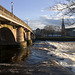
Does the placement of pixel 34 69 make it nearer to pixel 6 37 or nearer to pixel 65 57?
pixel 65 57

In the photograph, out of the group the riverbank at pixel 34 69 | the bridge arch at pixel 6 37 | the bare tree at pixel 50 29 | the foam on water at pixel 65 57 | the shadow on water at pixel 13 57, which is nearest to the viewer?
the riverbank at pixel 34 69

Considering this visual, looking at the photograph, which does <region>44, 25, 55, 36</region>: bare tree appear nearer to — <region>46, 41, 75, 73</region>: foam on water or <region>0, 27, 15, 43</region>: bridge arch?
<region>0, 27, 15, 43</region>: bridge arch

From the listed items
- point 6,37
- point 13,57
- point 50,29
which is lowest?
point 13,57

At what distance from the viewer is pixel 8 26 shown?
65.2ft

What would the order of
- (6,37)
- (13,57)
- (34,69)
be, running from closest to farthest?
1. (34,69)
2. (13,57)
3. (6,37)

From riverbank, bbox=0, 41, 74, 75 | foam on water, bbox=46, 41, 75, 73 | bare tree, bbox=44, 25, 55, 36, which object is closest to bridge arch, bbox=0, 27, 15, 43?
foam on water, bbox=46, 41, 75, 73

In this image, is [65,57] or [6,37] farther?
[6,37]

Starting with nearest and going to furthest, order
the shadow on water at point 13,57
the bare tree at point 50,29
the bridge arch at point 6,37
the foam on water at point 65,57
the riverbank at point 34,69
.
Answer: the riverbank at point 34,69, the foam on water at point 65,57, the shadow on water at point 13,57, the bridge arch at point 6,37, the bare tree at point 50,29

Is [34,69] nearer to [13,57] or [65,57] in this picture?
[65,57]

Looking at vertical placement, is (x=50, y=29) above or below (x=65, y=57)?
above

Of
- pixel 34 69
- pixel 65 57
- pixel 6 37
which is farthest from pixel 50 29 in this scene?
pixel 34 69

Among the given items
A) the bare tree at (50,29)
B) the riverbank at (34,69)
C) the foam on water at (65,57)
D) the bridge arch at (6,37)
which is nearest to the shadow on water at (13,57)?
the riverbank at (34,69)

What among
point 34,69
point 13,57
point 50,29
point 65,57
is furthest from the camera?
point 50,29

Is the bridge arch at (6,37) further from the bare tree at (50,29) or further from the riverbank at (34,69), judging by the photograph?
the bare tree at (50,29)
